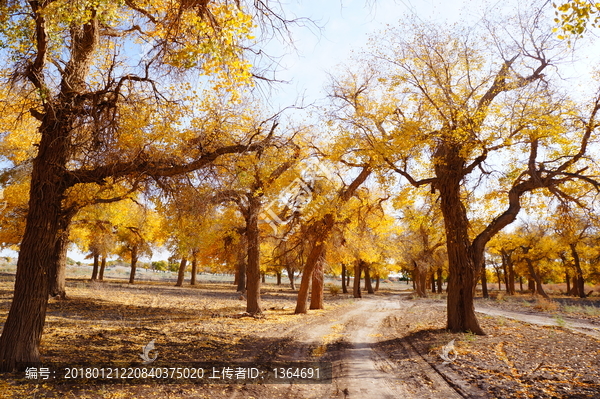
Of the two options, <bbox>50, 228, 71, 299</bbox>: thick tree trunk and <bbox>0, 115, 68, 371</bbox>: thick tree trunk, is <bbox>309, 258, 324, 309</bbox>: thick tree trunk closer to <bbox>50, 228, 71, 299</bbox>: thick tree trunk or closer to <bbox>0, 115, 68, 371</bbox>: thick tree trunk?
<bbox>50, 228, 71, 299</bbox>: thick tree trunk

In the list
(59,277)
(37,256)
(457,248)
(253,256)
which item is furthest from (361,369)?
(59,277)

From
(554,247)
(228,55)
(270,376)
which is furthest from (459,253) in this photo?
(554,247)

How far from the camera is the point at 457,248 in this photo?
403 inches

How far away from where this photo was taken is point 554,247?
98.3 ft

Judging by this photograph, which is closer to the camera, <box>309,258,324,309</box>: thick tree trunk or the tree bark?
Answer: the tree bark

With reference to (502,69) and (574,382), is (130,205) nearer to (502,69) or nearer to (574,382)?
(502,69)

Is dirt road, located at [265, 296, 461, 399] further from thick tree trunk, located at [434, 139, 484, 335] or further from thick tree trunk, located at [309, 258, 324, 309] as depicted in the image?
thick tree trunk, located at [309, 258, 324, 309]

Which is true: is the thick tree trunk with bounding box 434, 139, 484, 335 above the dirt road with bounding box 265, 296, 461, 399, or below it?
above

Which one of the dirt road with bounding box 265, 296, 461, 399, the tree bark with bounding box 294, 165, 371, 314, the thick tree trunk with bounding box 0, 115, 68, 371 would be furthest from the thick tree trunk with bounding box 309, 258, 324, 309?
the thick tree trunk with bounding box 0, 115, 68, 371

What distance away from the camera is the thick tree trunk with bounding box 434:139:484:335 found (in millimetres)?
10000

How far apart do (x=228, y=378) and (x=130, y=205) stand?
1543 cm

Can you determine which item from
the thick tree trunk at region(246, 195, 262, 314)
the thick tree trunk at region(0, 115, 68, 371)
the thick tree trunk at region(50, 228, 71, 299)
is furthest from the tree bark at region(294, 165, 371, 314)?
the thick tree trunk at region(50, 228, 71, 299)

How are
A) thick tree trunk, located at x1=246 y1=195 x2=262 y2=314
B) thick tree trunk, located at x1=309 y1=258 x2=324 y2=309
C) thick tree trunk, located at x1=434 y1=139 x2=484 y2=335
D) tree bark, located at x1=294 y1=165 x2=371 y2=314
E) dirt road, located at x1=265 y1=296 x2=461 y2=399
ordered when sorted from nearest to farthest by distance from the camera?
dirt road, located at x1=265 y1=296 x2=461 y2=399 → thick tree trunk, located at x1=434 y1=139 x2=484 y2=335 → thick tree trunk, located at x1=246 y1=195 x2=262 y2=314 → tree bark, located at x1=294 y1=165 x2=371 y2=314 → thick tree trunk, located at x1=309 y1=258 x2=324 y2=309

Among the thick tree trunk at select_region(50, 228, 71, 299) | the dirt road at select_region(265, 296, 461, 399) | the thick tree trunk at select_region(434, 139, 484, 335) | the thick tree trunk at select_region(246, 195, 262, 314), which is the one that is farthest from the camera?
the thick tree trunk at select_region(50, 228, 71, 299)
